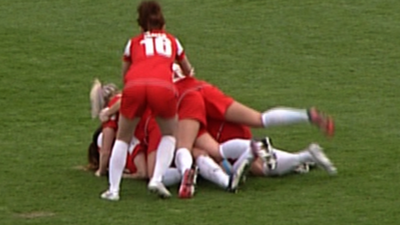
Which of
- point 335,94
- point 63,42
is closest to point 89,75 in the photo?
point 63,42

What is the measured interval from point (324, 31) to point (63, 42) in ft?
10.1

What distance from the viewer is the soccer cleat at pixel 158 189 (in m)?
7.87

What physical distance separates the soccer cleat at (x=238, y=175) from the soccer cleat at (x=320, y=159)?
1.89 feet

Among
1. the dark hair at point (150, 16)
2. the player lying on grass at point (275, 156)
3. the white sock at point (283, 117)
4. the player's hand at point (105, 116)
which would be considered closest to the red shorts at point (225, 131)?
the player lying on grass at point (275, 156)

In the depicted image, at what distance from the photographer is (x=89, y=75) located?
12.1m

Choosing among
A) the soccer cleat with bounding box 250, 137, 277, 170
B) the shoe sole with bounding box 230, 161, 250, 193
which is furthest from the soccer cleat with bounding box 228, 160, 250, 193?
the soccer cleat with bounding box 250, 137, 277, 170

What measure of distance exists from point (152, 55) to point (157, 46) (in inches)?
2.7

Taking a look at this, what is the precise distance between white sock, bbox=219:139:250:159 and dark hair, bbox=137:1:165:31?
1.02 m

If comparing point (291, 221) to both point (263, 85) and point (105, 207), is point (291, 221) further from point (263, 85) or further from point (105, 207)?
point (263, 85)

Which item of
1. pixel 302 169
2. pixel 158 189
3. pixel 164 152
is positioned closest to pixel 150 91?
pixel 164 152

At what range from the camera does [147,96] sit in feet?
25.4

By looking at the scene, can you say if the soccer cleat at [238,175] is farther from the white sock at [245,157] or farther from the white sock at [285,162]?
the white sock at [285,162]

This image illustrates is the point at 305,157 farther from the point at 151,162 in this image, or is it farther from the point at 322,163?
the point at 151,162

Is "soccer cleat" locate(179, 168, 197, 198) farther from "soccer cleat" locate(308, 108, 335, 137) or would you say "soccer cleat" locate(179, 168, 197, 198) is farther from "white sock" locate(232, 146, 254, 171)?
"soccer cleat" locate(308, 108, 335, 137)
